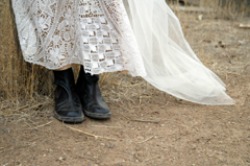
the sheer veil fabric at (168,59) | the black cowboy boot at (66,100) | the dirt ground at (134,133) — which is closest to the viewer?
the dirt ground at (134,133)

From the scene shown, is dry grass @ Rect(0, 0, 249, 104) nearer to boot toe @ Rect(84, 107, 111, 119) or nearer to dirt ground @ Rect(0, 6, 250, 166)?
dirt ground @ Rect(0, 6, 250, 166)

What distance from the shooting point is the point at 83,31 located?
1.72m

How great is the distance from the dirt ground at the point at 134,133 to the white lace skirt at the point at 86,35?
28 centimetres

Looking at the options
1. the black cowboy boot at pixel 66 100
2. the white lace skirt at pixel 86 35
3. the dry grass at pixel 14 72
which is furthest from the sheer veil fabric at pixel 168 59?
the dry grass at pixel 14 72

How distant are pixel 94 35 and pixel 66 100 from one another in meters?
0.37

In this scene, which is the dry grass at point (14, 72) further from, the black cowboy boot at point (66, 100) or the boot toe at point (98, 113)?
the boot toe at point (98, 113)

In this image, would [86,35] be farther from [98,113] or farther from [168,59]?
[168,59]

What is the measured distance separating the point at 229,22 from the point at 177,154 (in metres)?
2.83

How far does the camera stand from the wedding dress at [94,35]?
1730 mm

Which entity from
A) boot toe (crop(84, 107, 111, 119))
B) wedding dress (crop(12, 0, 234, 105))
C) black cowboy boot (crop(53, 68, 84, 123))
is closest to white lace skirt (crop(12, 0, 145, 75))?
wedding dress (crop(12, 0, 234, 105))

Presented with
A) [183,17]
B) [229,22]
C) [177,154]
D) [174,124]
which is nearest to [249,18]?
[229,22]

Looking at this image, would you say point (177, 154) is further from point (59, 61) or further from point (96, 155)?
point (59, 61)

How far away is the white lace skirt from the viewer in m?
1.72

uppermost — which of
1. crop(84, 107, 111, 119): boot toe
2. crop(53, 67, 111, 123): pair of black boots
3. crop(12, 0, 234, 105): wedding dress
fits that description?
crop(12, 0, 234, 105): wedding dress
